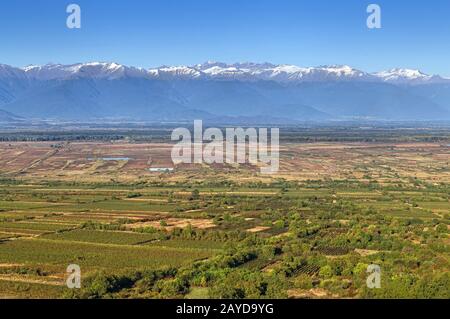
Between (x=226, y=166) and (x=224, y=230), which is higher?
(x=224, y=230)

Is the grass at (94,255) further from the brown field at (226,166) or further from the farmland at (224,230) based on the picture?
the brown field at (226,166)

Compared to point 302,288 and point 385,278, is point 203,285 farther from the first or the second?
point 385,278

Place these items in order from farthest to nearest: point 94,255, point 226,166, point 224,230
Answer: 1. point 226,166
2. point 224,230
3. point 94,255

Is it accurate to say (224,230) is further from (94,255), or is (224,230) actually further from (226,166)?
(226,166)

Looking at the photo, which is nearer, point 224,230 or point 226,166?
point 224,230

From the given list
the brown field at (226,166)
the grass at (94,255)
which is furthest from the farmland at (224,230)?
the brown field at (226,166)

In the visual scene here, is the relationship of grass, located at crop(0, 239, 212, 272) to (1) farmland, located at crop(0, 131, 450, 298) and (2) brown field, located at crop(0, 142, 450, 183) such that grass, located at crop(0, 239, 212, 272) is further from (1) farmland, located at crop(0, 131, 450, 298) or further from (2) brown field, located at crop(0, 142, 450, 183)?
(2) brown field, located at crop(0, 142, 450, 183)

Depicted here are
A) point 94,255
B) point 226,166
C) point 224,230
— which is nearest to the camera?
point 94,255

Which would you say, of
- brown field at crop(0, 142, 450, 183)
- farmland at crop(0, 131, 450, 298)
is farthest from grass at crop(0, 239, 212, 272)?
brown field at crop(0, 142, 450, 183)

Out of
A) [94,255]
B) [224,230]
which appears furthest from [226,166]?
[94,255]
